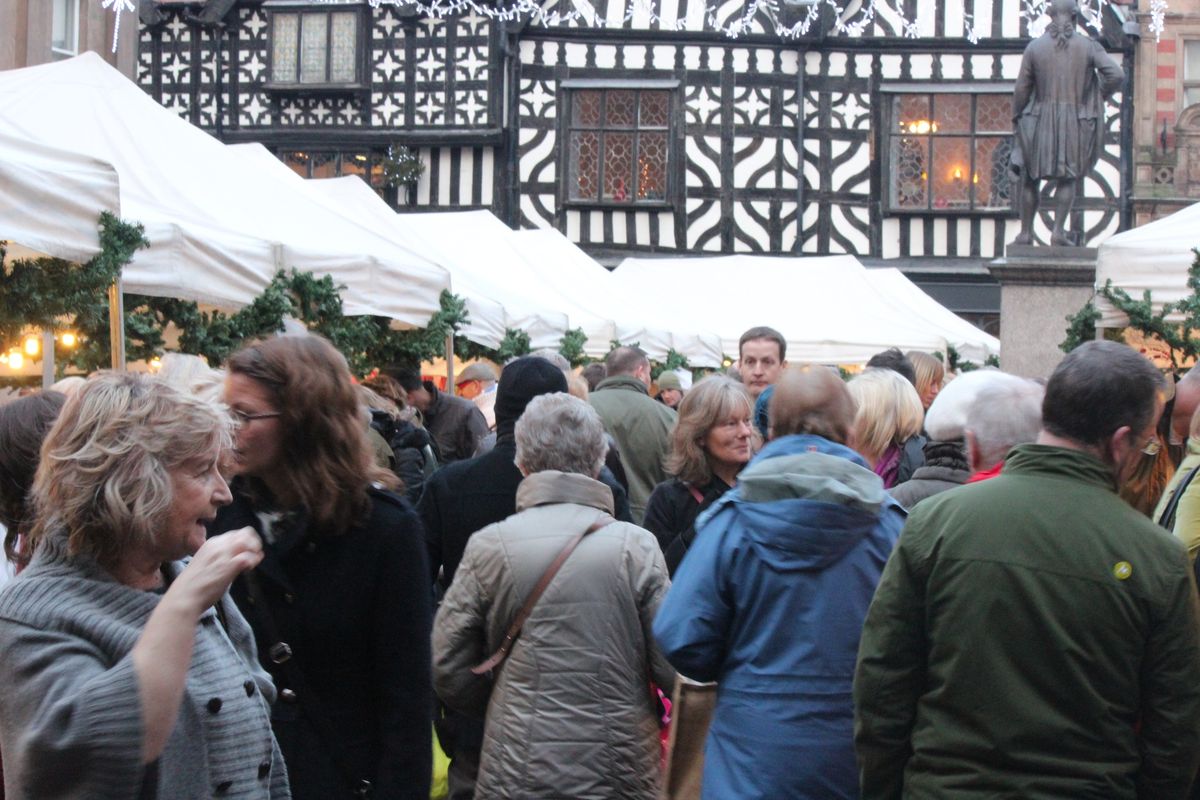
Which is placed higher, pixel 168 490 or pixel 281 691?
pixel 168 490

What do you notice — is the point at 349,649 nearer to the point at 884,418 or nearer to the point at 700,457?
the point at 700,457

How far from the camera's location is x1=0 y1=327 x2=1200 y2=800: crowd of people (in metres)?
2.20

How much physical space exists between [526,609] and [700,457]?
1404mm

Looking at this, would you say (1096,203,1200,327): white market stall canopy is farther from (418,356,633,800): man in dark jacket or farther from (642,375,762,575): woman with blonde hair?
(418,356,633,800): man in dark jacket

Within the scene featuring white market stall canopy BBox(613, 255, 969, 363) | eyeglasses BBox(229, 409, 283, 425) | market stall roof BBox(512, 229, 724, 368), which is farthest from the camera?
white market stall canopy BBox(613, 255, 969, 363)

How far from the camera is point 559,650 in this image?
3.67m

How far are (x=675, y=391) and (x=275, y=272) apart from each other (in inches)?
166

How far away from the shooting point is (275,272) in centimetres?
732

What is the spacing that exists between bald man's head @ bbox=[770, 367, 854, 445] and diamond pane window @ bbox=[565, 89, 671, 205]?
1890 cm

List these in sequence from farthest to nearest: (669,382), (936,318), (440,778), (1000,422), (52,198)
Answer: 1. (936,318)
2. (669,382)
3. (52,198)
4. (440,778)
5. (1000,422)

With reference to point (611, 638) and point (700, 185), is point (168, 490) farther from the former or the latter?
→ point (700, 185)

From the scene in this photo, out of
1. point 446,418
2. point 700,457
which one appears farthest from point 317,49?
point 700,457

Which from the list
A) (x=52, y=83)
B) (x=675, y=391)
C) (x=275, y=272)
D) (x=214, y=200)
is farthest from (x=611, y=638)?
(x=675, y=391)

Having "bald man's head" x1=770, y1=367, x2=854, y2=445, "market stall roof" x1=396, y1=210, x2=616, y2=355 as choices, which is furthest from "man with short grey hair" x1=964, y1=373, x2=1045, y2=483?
"market stall roof" x1=396, y1=210, x2=616, y2=355
